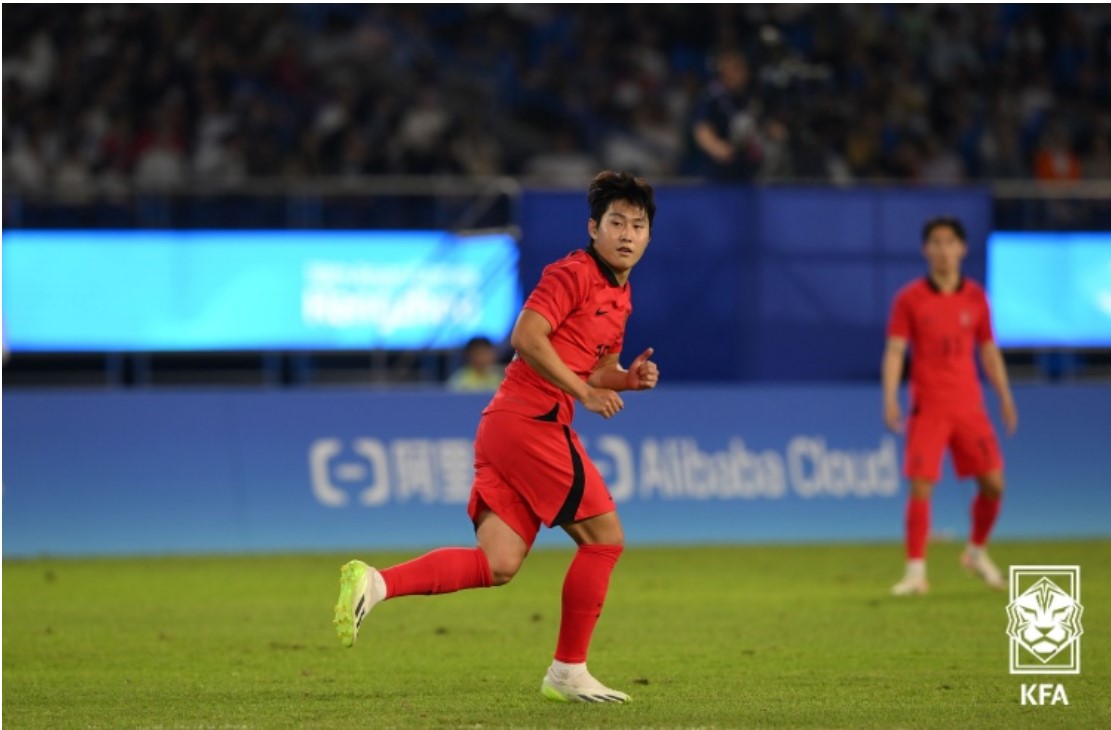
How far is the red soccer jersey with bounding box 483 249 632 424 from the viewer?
25.2ft

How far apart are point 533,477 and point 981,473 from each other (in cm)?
591

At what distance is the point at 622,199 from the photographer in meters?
7.75

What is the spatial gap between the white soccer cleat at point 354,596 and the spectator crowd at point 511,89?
11379 millimetres

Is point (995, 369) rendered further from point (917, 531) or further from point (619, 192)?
point (619, 192)

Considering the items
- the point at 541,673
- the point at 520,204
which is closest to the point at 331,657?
the point at 541,673

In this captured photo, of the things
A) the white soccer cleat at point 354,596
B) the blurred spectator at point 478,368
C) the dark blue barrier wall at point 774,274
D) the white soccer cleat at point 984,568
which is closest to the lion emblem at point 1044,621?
the white soccer cleat at point 984,568

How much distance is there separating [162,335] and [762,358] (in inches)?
214

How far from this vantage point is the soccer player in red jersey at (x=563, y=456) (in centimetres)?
763

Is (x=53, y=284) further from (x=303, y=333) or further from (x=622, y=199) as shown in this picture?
(x=622, y=199)

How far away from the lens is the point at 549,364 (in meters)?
7.42

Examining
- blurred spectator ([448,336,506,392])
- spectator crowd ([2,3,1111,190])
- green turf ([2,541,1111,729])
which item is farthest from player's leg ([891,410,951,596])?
spectator crowd ([2,3,1111,190])

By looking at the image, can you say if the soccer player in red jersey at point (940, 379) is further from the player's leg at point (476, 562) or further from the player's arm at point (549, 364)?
the player's arm at point (549, 364)

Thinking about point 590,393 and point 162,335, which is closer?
point 590,393

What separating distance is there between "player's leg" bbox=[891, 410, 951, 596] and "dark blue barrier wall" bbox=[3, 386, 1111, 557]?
3.44m
